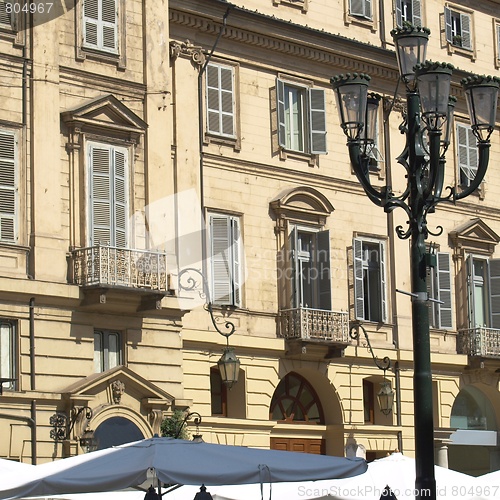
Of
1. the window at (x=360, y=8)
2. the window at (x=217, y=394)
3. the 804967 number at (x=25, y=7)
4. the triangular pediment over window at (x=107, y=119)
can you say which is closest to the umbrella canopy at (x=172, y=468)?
the triangular pediment over window at (x=107, y=119)

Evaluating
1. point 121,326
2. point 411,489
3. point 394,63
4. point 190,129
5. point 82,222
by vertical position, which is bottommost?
point 411,489

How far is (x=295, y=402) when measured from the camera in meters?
31.6

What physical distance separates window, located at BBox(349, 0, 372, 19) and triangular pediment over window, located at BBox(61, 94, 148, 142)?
8.26 m

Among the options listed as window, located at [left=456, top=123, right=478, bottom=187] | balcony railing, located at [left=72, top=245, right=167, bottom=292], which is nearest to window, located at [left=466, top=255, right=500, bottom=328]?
window, located at [left=456, top=123, right=478, bottom=187]

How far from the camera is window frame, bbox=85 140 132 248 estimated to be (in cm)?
2595

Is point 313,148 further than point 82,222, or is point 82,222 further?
point 313,148

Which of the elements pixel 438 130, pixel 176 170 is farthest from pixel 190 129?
pixel 438 130

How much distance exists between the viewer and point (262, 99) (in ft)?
101

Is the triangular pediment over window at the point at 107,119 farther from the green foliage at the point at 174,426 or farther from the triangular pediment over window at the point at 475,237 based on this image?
the triangular pediment over window at the point at 475,237

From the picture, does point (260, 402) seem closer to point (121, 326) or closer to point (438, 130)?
point (121, 326)

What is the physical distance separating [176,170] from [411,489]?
414 inches

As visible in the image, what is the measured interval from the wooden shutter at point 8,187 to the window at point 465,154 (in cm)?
1389

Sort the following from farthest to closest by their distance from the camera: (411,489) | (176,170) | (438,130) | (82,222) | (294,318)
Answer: (294,318)
(176,170)
(82,222)
(411,489)
(438,130)

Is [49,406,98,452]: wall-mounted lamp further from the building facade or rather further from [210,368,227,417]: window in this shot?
[210,368,227,417]: window
